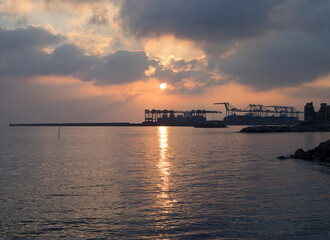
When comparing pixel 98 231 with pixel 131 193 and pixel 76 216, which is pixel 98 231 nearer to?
pixel 76 216

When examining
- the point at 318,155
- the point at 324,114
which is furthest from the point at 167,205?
the point at 324,114

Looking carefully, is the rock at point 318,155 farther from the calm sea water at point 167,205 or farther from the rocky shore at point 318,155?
the calm sea water at point 167,205

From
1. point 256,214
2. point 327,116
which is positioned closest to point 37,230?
point 256,214

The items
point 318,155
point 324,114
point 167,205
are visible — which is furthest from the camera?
point 324,114

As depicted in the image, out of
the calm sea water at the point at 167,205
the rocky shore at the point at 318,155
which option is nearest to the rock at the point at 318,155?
the rocky shore at the point at 318,155

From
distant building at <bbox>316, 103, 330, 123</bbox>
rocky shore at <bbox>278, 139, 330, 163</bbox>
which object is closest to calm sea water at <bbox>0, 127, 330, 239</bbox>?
rocky shore at <bbox>278, 139, 330, 163</bbox>

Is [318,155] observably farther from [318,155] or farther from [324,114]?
[324,114]

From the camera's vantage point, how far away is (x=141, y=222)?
11.2m

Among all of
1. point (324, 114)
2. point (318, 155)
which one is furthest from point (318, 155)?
point (324, 114)

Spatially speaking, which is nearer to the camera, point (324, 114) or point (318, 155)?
point (318, 155)

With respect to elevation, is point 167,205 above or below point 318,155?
below

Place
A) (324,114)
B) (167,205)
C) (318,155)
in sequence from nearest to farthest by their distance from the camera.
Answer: (167,205)
(318,155)
(324,114)

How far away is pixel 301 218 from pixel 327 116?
197m

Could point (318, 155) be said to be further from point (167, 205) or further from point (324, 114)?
point (324, 114)
